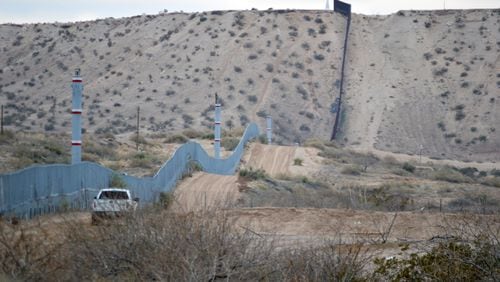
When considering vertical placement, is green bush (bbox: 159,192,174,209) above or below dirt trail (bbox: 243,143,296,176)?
above

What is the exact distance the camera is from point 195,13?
340ft

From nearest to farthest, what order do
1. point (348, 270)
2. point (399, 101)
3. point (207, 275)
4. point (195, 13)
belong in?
1. point (207, 275)
2. point (348, 270)
3. point (399, 101)
4. point (195, 13)

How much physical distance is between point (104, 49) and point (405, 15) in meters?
33.3

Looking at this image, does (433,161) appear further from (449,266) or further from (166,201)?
(449,266)

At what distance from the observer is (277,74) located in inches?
3516

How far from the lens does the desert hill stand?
264ft

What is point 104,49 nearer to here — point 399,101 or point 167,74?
point 167,74

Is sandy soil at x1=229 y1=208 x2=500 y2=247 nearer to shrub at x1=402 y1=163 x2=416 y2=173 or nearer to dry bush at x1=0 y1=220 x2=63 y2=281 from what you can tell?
dry bush at x1=0 y1=220 x2=63 y2=281

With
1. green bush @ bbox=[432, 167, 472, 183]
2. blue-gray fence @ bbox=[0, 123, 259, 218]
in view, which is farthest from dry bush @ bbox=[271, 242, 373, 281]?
green bush @ bbox=[432, 167, 472, 183]

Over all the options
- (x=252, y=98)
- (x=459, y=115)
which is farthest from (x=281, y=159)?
(x=459, y=115)

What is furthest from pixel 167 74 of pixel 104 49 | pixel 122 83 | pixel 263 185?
pixel 263 185

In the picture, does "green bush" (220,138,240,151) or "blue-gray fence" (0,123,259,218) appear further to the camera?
"green bush" (220,138,240,151)

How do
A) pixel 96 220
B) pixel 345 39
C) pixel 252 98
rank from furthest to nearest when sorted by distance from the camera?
pixel 345 39
pixel 252 98
pixel 96 220

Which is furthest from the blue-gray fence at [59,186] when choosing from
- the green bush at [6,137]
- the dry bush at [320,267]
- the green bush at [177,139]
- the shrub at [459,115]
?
the shrub at [459,115]
